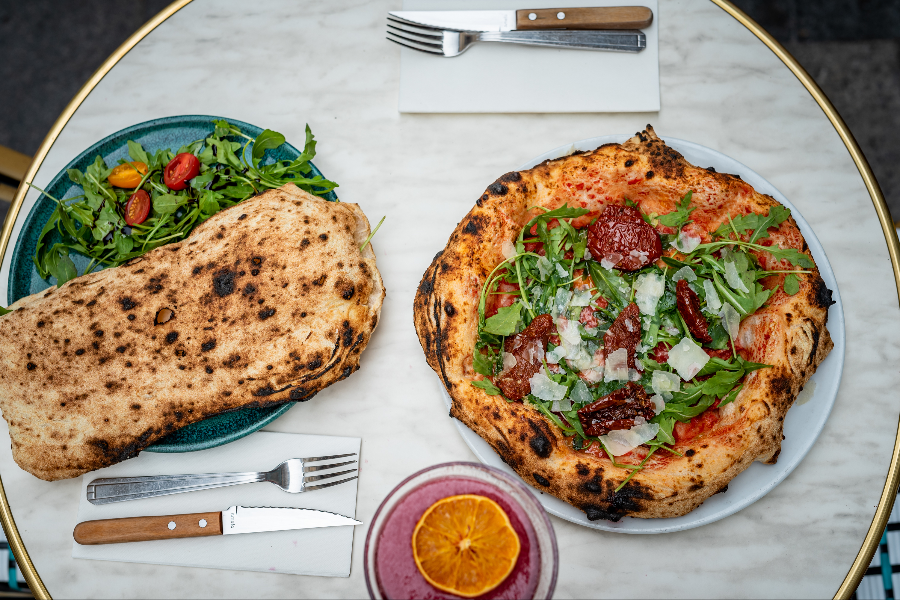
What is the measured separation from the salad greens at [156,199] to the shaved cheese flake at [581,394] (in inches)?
35.8

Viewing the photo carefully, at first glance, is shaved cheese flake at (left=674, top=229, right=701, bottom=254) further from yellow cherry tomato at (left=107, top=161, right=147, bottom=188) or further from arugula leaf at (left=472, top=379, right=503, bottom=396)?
yellow cherry tomato at (left=107, top=161, right=147, bottom=188)

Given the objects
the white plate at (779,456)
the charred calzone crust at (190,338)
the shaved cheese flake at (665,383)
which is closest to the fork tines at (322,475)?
the charred calzone crust at (190,338)

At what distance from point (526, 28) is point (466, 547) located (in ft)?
4.91

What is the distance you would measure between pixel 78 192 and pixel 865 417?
2427 mm

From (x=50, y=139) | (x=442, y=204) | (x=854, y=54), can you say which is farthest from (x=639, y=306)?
(x=854, y=54)

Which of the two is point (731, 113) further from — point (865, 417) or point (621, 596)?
point (621, 596)

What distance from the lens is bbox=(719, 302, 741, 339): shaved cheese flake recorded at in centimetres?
151

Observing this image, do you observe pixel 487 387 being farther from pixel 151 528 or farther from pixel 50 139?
pixel 50 139

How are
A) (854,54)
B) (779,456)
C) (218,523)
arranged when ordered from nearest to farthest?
(779,456), (218,523), (854,54)

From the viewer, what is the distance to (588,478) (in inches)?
A: 55.3

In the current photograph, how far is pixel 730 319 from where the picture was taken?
1.51 meters

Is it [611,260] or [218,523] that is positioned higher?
[611,260]

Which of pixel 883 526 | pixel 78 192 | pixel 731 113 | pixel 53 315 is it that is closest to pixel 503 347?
pixel 731 113

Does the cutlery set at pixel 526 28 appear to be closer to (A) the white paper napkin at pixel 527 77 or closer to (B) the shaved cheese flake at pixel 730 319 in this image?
(A) the white paper napkin at pixel 527 77
